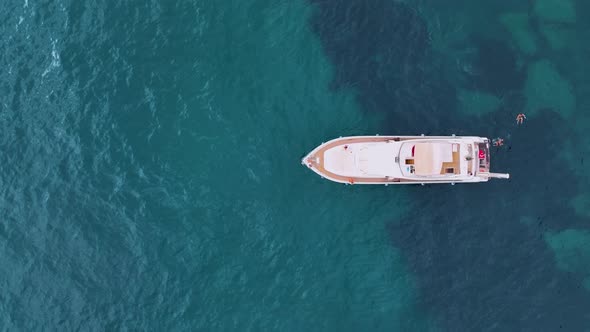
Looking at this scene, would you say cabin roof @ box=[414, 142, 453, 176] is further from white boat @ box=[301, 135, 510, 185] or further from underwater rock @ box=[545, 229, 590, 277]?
underwater rock @ box=[545, 229, 590, 277]

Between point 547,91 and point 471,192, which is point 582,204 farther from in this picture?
point 547,91

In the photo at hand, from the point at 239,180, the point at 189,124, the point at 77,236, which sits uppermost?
the point at 189,124

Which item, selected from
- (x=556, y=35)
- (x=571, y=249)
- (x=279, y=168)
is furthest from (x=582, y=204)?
(x=279, y=168)

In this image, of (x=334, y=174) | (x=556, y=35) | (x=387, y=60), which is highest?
(x=556, y=35)

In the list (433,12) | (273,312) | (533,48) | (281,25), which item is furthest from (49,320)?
(533,48)

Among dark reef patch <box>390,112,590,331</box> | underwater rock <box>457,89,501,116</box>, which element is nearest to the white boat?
dark reef patch <box>390,112,590,331</box>

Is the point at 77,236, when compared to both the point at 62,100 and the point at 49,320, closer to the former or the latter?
the point at 49,320

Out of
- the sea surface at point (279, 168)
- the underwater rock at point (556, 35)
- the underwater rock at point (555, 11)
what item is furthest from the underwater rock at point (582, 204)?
the underwater rock at point (555, 11)
